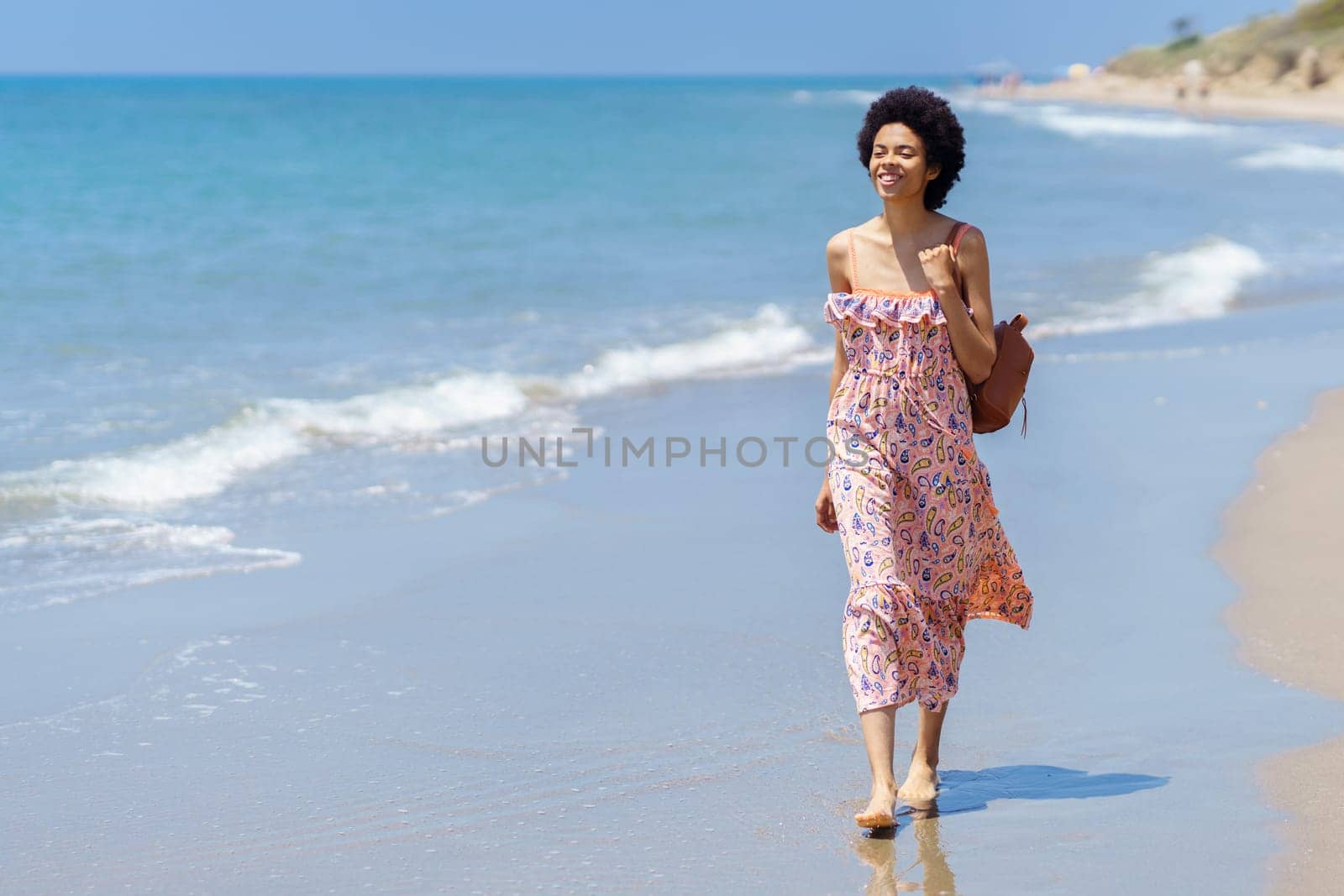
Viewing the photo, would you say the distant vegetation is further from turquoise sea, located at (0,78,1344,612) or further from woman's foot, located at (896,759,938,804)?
woman's foot, located at (896,759,938,804)

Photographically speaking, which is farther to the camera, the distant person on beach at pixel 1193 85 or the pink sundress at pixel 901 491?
the distant person on beach at pixel 1193 85

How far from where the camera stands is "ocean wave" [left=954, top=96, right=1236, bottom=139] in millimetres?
48469

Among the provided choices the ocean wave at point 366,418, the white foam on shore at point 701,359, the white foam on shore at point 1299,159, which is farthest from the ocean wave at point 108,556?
the white foam on shore at point 1299,159

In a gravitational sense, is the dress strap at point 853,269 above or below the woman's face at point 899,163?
below

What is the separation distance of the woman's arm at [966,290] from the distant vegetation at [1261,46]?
66.8 metres

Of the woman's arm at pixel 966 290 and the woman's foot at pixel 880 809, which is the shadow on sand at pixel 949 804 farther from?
the woman's arm at pixel 966 290

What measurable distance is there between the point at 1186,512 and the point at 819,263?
37.1 feet

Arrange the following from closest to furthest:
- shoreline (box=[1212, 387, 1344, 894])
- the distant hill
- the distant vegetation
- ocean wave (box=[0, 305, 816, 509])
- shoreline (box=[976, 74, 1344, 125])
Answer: shoreline (box=[1212, 387, 1344, 894]) → ocean wave (box=[0, 305, 816, 509]) → shoreline (box=[976, 74, 1344, 125]) → the distant hill → the distant vegetation

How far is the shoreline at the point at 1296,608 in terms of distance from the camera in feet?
11.4

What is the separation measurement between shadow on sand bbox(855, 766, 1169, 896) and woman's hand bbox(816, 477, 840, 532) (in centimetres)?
73

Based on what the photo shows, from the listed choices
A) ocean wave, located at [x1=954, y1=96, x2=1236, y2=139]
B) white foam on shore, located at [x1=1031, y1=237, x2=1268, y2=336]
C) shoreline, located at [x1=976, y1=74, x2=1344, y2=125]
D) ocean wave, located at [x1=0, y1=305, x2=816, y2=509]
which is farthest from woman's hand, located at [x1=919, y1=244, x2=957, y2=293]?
shoreline, located at [x1=976, y1=74, x2=1344, y2=125]

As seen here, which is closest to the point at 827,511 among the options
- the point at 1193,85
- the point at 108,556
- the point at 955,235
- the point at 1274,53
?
the point at 955,235

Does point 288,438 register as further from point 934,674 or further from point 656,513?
point 934,674

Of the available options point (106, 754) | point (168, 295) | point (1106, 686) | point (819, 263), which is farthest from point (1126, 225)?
point (106, 754)
